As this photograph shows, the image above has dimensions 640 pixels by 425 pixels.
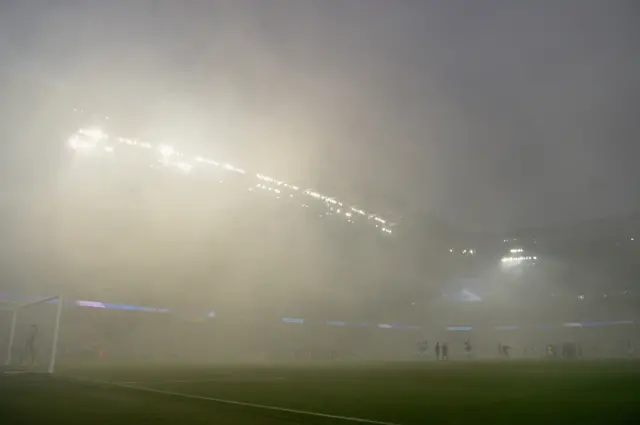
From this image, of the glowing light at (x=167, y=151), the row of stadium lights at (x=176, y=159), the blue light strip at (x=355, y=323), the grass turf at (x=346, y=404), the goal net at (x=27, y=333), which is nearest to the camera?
the grass turf at (x=346, y=404)

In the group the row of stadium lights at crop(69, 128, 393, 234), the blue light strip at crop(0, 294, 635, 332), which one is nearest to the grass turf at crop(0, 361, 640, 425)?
the row of stadium lights at crop(69, 128, 393, 234)

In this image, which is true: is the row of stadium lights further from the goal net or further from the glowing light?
the goal net

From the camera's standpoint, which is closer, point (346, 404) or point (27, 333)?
point (346, 404)

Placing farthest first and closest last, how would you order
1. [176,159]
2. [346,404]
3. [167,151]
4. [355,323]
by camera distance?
1. [355,323]
2. [176,159]
3. [167,151]
4. [346,404]

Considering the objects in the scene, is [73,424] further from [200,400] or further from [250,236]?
[250,236]

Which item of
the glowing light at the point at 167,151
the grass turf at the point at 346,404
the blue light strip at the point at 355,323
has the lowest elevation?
the grass turf at the point at 346,404

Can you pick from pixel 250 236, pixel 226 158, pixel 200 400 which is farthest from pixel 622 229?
pixel 200 400

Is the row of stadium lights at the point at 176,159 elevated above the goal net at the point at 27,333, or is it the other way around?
the row of stadium lights at the point at 176,159

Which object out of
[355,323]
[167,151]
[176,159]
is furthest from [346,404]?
[355,323]

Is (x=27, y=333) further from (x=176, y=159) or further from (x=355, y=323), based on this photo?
(x=355, y=323)

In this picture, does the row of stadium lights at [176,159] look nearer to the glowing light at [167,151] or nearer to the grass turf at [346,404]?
the glowing light at [167,151]

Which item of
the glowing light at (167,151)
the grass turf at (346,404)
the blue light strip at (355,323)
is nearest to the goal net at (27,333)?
the blue light strip at (355,323)

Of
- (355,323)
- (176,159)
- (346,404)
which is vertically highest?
(176,159)

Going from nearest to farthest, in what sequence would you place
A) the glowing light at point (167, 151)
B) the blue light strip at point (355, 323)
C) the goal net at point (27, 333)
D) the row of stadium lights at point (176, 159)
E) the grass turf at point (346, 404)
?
the grass turf at point (346, 404), the goal net at point (27, 333), the row of stadium lights at point (176, 159), the glowing light at point (167, 151), the blue light strip at point (355, 323)
